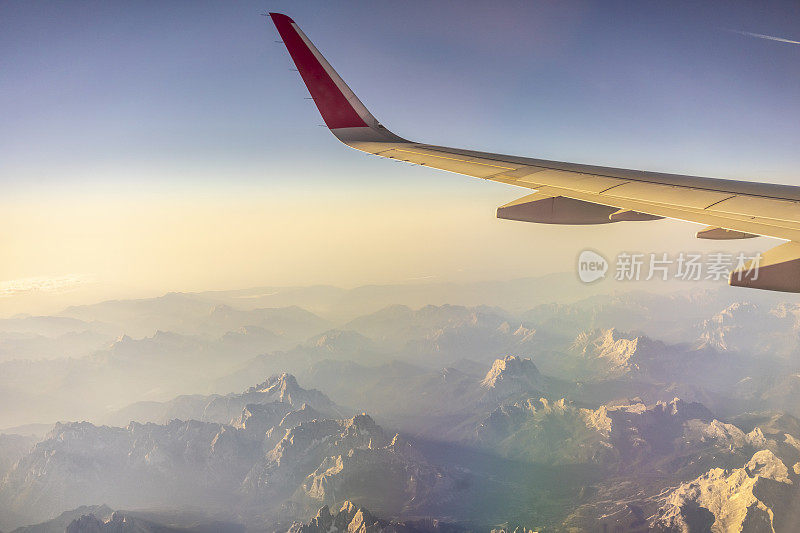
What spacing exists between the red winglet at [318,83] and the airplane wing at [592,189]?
1 centimetres

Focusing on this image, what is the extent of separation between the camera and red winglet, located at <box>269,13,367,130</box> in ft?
18.2

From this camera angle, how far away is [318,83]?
19.3 feet

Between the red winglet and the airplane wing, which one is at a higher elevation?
the red winglet

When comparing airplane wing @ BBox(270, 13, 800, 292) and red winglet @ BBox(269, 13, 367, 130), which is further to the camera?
red winglet @ BBox(269, 13, 367, 130)

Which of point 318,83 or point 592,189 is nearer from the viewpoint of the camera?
point 592,189

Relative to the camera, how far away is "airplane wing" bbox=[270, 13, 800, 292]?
9.43 feet

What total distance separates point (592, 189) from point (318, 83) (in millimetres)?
4208

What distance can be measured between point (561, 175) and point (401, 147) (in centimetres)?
273

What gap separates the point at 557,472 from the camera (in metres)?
136

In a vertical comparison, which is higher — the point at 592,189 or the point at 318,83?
the point at 318,83

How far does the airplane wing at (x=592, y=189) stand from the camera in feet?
9.43

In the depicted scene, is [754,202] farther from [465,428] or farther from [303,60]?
[465,428]

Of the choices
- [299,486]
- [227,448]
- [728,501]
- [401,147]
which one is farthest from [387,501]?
[401,147]

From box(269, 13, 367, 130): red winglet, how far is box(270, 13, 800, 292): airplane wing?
0.01 m
